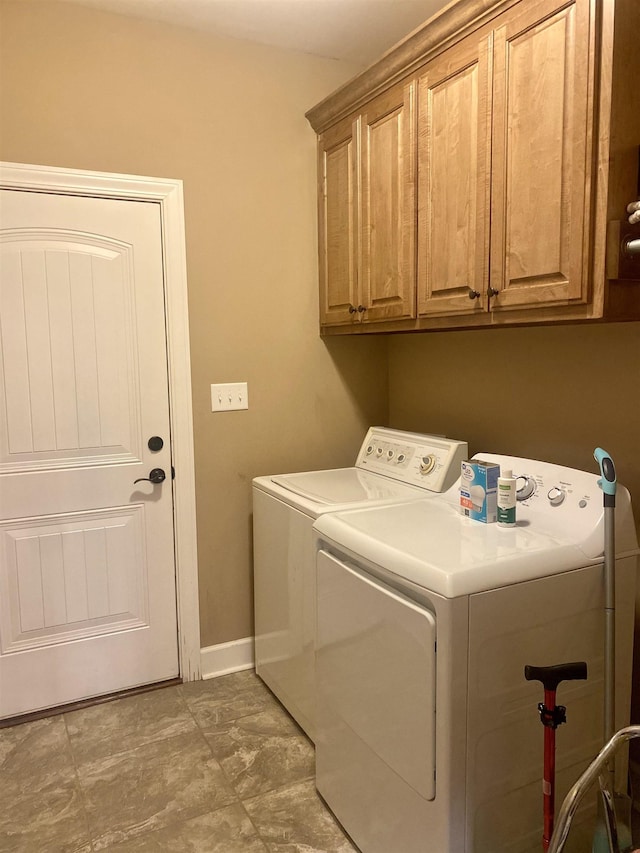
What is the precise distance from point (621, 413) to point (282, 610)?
140 cm

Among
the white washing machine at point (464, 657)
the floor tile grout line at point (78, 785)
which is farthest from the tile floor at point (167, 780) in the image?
the white washing machine at point (464, 657)

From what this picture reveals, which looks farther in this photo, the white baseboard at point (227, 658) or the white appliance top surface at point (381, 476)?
the white baseboard at point (227, 658)

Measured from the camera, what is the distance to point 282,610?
7.95ft

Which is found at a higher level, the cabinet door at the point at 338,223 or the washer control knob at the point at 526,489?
the cabinet door at the point at 338,223

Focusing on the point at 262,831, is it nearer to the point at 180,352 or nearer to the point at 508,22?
the point at 180,352

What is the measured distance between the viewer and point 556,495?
1.76 meters

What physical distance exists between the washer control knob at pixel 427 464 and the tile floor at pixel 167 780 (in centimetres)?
108

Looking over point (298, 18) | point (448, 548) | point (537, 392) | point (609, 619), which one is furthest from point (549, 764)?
point (298, 18)

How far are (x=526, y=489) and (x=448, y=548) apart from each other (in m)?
0.42

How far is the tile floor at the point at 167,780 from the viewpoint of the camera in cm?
184

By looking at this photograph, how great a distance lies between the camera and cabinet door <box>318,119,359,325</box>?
2.50m

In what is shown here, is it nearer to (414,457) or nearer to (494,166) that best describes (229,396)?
(414,457)

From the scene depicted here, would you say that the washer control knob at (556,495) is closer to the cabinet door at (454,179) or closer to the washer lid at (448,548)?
the washer lid at (448,548)

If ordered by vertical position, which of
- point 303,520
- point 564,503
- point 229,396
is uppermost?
point 229,396
